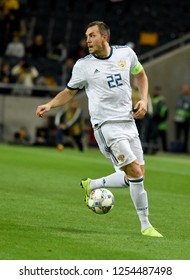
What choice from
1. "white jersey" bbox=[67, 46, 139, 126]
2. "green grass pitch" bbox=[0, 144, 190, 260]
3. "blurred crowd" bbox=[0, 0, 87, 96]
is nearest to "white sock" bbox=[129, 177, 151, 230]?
"green grass pitch" bbox=[0, 144, 190, 260]

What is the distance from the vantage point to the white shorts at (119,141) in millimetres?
11977

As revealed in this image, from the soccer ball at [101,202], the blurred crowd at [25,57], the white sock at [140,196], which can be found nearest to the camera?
the white sock at [140,196]

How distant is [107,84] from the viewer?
485 inches

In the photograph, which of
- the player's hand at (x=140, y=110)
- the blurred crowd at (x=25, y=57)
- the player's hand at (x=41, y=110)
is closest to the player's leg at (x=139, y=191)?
the player's hand at (x=140, y=110)

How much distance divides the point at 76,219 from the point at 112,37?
26.2 meters

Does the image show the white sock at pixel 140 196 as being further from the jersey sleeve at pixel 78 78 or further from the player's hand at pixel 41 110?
the jersey sleeve at pixel 78 78

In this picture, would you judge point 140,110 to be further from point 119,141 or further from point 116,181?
point 116,181

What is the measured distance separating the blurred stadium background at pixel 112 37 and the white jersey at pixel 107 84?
2356 cm

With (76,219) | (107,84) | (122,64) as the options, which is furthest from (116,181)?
(122,64)

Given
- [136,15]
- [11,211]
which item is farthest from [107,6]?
[11,211]

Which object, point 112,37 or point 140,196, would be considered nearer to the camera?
point 140,196
